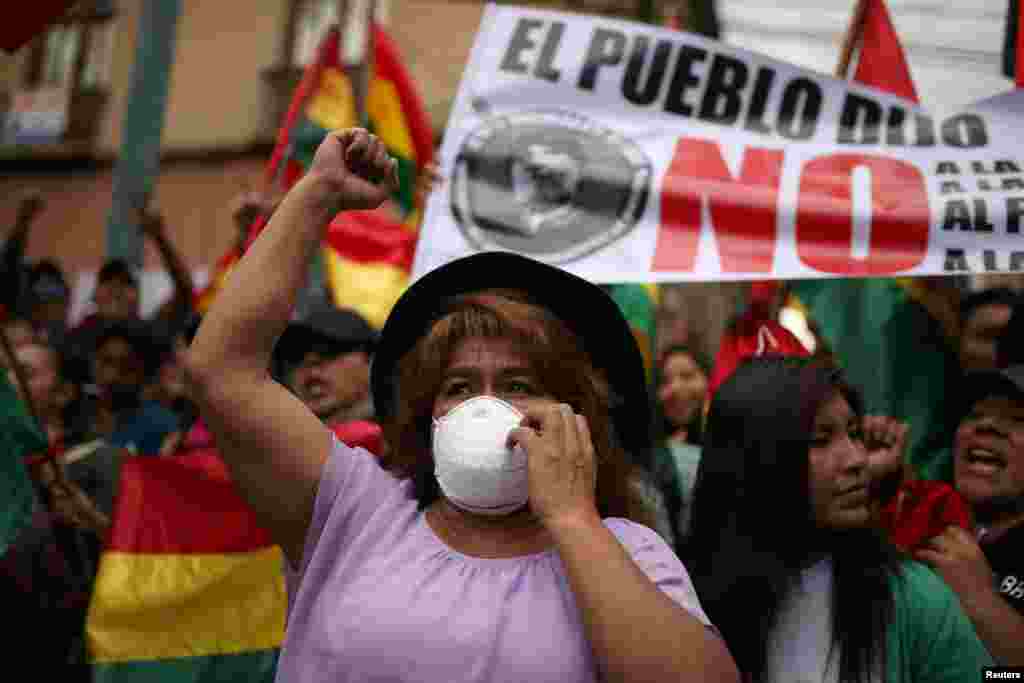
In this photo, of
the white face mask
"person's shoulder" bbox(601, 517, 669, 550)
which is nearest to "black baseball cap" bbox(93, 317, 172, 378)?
the white face mask

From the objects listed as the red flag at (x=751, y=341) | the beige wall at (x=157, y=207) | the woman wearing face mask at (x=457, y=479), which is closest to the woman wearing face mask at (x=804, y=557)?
the woman wearing face mask at (x=457, y=479)

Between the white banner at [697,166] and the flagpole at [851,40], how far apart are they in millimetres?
408

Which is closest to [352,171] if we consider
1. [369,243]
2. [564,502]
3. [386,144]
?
[564,502]

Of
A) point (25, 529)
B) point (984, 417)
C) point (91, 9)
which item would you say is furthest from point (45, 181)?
point (984, 417)

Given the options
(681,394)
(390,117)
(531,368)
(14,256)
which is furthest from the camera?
(14,256)

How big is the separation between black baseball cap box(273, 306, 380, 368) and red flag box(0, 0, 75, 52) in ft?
3.64

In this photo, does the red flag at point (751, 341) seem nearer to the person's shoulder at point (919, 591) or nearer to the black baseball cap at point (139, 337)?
the person's shoulder at point (919, 591)

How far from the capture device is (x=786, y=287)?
13.3ft

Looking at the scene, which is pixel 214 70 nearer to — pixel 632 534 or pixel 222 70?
pixel 222 70

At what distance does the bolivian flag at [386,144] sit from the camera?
478 cm

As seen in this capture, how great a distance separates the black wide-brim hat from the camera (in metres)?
1.90

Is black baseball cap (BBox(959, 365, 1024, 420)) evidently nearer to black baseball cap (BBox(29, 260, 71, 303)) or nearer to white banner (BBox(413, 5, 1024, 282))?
white banner (BBox(413, 5, 1024, 282))

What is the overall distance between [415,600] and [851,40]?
3035 mm

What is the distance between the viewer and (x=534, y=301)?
1.89 m
